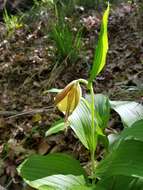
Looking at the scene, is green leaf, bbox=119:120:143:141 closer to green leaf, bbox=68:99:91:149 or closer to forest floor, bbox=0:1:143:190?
green leaf, bbox=68:99:91:149

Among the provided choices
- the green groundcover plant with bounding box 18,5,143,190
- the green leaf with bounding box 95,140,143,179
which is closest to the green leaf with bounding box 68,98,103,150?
the green groundcover plant with bounding box 18,5,143,190

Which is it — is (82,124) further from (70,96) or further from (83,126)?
(70,96)

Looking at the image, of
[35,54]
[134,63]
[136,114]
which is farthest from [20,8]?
[136,114]

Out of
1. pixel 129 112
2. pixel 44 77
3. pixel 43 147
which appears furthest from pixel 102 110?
pixel 44 77

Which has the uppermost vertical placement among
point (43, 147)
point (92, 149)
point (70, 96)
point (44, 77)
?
point (70, 96)

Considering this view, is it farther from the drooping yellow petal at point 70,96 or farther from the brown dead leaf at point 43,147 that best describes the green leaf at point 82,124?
the brown dead leaf at point 43,147

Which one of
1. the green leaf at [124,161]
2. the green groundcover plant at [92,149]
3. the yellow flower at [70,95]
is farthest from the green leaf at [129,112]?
the yellow flower at [70,95]
